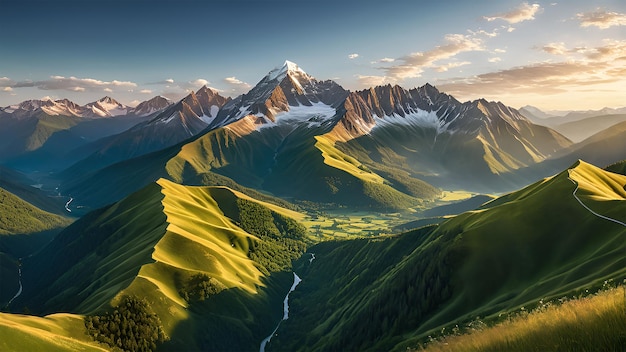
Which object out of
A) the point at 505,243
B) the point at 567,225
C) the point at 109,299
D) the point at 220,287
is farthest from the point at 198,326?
the point at 567,225

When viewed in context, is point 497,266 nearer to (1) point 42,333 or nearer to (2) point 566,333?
(2) point 566,333

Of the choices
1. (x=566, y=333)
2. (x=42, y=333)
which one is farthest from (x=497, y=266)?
(x=42, y=333)

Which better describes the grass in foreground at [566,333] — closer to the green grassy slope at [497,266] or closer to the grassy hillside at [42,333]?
the green grassy slope at [497,266]

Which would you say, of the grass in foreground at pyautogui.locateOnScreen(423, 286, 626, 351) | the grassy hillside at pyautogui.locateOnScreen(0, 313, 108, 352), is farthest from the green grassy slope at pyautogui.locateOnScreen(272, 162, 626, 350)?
the grassy hillside at pyautogui.locateOnScreen(0, 313, 108, 352)

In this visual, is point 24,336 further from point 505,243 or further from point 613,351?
point 505,243

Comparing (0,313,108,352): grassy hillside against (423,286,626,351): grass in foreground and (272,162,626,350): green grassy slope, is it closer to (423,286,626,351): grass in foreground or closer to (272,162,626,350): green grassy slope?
(272,162,626,350): green grassy slope

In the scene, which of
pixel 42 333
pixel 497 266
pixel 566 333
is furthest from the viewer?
pixel 497 266
